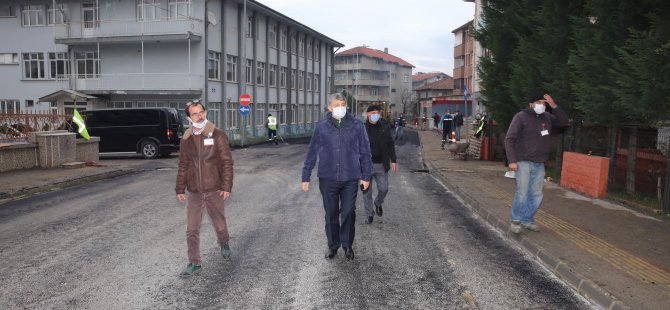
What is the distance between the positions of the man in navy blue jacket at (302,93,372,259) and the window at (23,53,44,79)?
33.6 meters

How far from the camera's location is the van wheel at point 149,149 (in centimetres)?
2012

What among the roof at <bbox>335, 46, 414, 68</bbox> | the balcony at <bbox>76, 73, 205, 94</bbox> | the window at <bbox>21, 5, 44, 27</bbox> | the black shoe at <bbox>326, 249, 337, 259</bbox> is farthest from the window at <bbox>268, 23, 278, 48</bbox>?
the roof at <bbox>335, 46, 414, 68</bbox>

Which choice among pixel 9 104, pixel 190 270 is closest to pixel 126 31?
pixel 9 104

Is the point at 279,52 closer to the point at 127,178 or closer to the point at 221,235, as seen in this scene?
the point at 127,178

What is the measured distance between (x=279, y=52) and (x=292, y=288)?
38.2 metres

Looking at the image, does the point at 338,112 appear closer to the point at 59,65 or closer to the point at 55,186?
the point at 55,186

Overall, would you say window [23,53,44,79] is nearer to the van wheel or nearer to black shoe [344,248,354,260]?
the van wheel

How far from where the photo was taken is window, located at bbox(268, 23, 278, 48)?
40.4 meters

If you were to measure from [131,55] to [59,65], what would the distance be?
17.9ft

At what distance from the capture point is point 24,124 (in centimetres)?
1515

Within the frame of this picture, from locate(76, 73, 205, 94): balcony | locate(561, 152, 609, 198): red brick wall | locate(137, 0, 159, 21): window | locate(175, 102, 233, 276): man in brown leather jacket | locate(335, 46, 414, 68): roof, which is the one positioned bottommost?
locate(561, 152, 609, 198): red brick wall

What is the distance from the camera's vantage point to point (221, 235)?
5.91m

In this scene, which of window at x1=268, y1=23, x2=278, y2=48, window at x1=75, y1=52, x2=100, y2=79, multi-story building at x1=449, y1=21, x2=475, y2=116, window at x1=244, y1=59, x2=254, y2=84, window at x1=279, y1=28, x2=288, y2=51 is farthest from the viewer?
multi-story building at x1=449, y1=21, x2=475, y2=116

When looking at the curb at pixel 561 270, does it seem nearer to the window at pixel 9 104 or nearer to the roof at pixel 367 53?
the window at pixel 9 104
